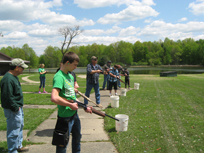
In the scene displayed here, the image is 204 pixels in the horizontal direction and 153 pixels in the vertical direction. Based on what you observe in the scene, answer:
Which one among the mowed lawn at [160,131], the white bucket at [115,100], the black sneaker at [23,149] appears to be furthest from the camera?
the white bucket at [115,100]

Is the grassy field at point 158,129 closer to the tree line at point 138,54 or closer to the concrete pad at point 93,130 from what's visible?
the concrete pad at point 93,130

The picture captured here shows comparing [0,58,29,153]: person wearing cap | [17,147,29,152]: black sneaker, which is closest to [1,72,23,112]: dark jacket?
[0,58,29,153]: person wearing cap

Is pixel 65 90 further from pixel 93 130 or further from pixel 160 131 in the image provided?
pixel 160 131

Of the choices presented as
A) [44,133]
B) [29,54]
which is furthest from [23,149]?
[29,54]

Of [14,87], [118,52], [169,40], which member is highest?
[169,40]

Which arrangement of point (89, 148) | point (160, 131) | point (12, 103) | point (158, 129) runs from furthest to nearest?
point (158, 129)
point (160, 131)
point (89, 148)
point (12, 103)

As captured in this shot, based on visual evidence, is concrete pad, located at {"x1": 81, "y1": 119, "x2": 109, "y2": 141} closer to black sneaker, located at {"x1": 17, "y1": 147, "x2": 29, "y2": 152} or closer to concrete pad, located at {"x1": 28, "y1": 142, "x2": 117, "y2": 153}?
concrete pad, located at {"x1": 28, "y1": 142, "x2": 117, "y2": 153}

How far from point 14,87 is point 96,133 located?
2488 millimetres

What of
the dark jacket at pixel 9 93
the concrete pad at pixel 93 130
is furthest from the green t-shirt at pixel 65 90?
the concrete pad at pixel 93 130

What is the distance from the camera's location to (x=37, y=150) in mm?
3547

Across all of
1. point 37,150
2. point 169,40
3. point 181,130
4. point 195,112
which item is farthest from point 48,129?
point 169,40

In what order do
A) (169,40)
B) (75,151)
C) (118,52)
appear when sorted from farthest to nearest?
(169,40)
(118,52)
(75,151)

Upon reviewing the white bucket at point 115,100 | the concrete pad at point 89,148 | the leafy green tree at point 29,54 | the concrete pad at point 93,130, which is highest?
the leafy green tree at point 29,54

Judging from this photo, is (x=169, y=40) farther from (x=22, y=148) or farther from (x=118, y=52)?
(x=22, y=148)
